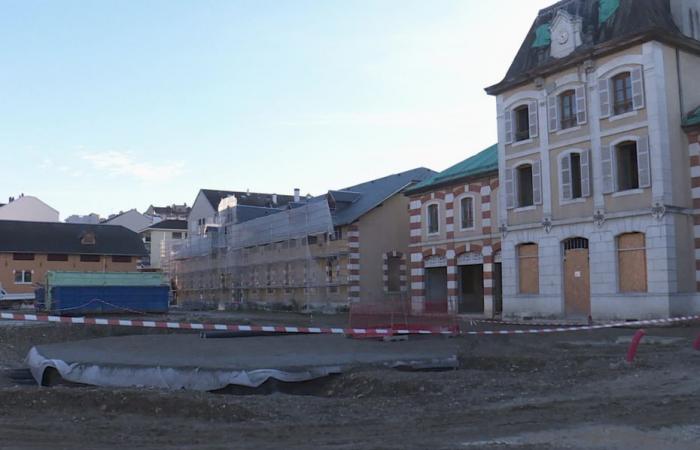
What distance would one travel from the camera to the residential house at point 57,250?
5941 cm

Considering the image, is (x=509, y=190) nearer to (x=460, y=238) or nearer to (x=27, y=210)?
(x=460, y=238)

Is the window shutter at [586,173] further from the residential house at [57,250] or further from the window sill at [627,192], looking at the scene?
the residential house at [57,250]

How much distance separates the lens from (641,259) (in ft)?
78.9

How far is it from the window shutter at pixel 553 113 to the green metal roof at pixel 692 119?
4811mm

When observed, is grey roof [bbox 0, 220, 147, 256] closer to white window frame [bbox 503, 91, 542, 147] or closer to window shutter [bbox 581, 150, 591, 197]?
white window frame [bbox 503, 91, 542, 147]

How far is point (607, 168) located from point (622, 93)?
282 centimetres

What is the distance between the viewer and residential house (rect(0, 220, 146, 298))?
195 ft

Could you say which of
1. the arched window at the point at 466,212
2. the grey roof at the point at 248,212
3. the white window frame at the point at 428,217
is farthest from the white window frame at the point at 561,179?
the grey roof at the point at 248,212

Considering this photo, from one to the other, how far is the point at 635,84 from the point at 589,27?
3742 mm

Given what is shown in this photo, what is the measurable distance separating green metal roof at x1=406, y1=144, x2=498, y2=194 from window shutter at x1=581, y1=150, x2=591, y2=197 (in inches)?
210

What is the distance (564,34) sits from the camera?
27422 millimetres

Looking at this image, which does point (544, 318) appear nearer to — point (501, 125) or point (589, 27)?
point (501, 125)

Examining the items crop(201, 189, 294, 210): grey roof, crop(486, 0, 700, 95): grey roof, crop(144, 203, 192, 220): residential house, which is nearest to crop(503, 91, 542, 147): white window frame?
crop(486, 0, 700, 95): grey roof

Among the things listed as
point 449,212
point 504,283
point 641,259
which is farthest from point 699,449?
point 449,212
